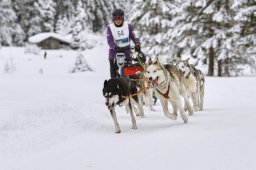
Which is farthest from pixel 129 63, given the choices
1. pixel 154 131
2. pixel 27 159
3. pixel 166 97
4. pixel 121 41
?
pixel 27 159

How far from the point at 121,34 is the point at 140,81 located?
1.04m

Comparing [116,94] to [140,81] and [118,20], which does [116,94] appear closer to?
[140,81]

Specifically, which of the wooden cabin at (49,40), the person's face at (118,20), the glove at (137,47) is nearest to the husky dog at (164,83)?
the glove at (137,47)

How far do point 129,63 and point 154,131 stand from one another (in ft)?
8.17

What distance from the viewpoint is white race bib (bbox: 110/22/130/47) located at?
25.7 feet

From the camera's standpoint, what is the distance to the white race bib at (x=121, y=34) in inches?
308

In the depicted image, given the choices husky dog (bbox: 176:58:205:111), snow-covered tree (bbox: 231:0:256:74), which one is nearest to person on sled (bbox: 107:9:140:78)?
husky dog (bbox: 176:58:205:111)

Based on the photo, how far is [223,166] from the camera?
12.2 ft

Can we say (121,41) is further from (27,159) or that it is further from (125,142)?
(27,159)

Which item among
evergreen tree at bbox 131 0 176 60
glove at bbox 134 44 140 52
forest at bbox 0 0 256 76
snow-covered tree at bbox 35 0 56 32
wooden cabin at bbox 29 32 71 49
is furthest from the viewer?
snow-covered tree at bbox 35 0 56 32

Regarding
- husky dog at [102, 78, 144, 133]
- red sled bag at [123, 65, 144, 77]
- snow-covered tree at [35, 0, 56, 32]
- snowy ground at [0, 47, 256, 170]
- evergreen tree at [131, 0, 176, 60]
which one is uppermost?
snow-covered tree at [35, 0, 56, 32]

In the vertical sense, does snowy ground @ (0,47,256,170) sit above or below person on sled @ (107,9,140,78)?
below

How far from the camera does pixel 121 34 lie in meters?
7.87

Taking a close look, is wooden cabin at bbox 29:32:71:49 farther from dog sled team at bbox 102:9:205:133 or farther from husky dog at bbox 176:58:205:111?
husky dog at bbox 176:58:205:111
